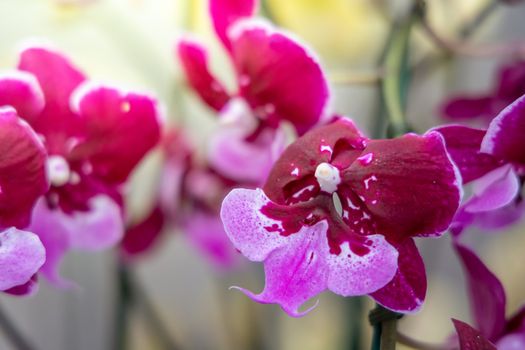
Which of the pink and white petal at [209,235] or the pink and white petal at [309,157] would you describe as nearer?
the pink and white petal at [309,157]

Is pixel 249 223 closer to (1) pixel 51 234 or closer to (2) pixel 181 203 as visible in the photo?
(1) pixel 51 234

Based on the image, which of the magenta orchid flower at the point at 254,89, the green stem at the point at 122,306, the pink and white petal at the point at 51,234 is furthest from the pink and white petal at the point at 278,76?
the green stem at the point at 122,306

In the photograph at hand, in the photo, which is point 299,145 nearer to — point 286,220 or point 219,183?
point 286,220

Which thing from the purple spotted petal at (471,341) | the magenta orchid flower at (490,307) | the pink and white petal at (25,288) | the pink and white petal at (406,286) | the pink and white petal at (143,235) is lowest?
the pink and white petal at (143,235)

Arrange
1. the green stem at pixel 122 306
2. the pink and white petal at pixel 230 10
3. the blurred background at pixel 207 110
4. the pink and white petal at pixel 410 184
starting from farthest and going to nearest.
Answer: the blurred background at pixel 207 110, the green stem at pixel 122 306, the pink and white petal at pixel 230 10, the pink and white petal at pixel 410 184

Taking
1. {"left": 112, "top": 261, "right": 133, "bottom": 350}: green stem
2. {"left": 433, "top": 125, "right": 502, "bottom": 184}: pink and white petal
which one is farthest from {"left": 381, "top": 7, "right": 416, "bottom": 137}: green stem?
{"left": 112, "top": 261, "right": 133, "bottom": 350}: green stem

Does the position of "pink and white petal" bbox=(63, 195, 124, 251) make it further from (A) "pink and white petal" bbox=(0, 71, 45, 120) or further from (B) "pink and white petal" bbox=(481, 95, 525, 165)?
(B) "pink and white petal" bbox=(481, 95, 525, 165)

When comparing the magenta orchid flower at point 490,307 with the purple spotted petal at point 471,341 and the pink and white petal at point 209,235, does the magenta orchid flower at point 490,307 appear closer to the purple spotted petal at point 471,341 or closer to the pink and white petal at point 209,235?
the purple spotted petal at point 471,341
